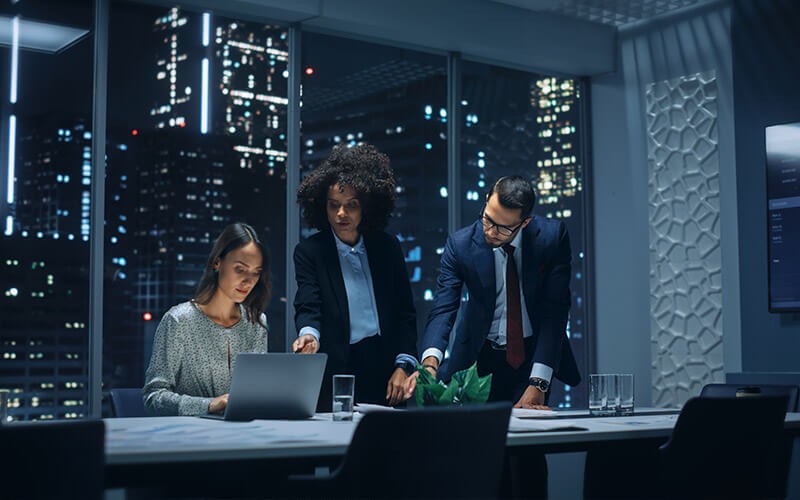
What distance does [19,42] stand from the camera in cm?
503

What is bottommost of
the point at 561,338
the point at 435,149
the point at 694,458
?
the point at 694,458

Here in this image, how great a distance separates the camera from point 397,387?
3.34m

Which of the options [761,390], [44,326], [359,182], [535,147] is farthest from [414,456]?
[535,147]

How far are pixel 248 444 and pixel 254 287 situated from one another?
4.63 ft

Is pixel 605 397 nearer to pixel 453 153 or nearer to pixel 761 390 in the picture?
pixel 761 390

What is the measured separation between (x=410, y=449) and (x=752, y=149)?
4574mm

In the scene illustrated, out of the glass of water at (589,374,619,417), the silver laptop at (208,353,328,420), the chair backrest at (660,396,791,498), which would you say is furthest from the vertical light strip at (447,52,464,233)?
the chair backrest at (660,396,791,498)

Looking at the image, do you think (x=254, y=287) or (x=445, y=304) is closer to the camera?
(x=254, y=287)

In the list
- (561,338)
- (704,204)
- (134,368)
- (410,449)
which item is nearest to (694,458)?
(410,449)

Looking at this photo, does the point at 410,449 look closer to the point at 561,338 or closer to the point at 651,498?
the point at 651,498

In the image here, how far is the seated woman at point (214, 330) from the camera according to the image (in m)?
3.06

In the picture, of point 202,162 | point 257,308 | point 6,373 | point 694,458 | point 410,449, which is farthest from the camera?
point 202,162

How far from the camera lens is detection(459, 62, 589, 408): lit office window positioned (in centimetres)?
657

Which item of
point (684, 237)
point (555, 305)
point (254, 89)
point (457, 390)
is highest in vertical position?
point (254, 89)
